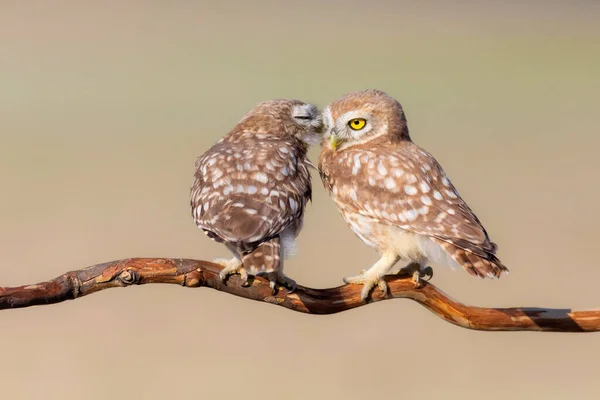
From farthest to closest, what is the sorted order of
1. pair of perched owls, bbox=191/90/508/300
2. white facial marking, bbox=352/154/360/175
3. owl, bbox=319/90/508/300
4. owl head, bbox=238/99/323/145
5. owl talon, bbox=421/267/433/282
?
owl head, bbox=238/99/323/145
white facial marking, bbox=352/154/360/175
owl talon, bbox=421/267/433/282
owl, bbox=319/90/508/300
pair of perched owls, bbox=191/90/508/300

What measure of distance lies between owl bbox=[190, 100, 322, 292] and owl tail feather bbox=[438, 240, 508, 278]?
0.72m

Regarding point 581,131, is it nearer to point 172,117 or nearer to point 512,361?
point 172,117

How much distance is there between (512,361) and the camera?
372 inches

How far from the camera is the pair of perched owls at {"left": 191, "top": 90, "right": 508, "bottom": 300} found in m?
4.02

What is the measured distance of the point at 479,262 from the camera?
160 inches

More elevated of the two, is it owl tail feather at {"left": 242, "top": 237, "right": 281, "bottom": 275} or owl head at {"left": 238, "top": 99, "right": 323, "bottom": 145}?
owl head at {"left": 238, "top": 99, "right": 323, "bottom": 145}

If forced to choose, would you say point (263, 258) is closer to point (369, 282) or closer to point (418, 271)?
point (369, 282)

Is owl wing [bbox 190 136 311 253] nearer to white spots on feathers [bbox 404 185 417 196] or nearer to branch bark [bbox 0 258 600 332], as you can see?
branch bark [bbox 0 258 600 332]

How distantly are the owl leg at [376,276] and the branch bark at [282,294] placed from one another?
4 centimetres

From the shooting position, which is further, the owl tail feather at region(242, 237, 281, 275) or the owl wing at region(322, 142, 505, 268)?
the owl wing at region(322, 142, 505, 268)

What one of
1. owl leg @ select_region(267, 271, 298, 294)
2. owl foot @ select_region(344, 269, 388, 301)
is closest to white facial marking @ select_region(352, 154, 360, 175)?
owl foot @ select_region(344, 269, 388, 301)

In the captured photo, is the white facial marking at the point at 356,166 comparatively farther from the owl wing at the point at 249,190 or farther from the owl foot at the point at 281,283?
the owl foot at the point at 281,283

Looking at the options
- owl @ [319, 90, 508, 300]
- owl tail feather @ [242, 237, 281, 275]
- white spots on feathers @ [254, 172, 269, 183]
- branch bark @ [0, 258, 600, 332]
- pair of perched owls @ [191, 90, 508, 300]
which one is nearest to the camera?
branch bark @ [0, 258, 600, 332]

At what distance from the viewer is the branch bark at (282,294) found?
141 inches
